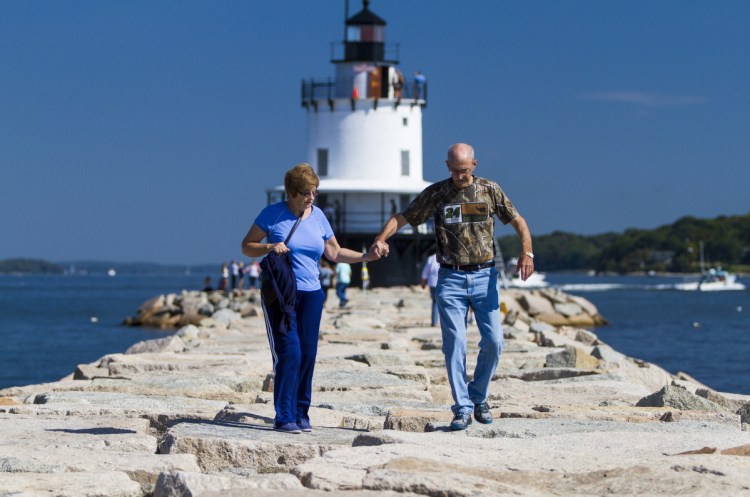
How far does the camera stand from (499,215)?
7.14 meters

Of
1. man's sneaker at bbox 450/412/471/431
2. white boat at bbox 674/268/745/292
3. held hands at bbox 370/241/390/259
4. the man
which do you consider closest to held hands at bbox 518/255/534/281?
the man

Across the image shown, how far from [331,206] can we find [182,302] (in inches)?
214

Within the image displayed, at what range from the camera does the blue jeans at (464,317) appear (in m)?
7.05

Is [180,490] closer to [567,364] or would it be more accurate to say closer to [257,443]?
[257,443]

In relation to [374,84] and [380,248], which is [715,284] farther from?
[380,248]

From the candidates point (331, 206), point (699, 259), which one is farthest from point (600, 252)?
point (331, 206)

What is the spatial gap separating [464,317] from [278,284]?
1038 mm

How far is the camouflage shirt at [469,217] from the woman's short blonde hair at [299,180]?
25.3 inches

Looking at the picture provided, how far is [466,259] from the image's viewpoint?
279 inches

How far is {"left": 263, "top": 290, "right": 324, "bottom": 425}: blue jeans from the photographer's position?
6930 mm

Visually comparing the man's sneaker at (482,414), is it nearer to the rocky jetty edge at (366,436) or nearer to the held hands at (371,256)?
the rocky jetty edge at (366,436)

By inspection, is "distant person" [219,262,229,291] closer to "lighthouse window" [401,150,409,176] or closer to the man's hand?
"lighthouse window" [401,150,409,176]

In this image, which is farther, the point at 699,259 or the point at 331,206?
the point at 699,259

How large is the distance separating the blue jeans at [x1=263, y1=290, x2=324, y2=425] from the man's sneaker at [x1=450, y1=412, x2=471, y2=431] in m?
0.83
